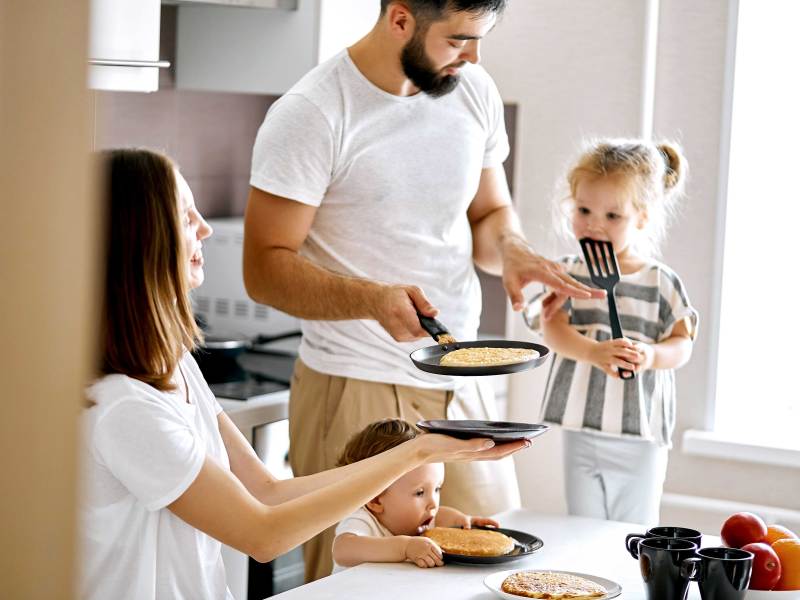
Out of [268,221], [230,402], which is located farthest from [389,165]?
[230,402]

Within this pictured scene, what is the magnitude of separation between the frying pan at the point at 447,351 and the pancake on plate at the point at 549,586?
30 cm

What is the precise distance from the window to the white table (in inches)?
50.8

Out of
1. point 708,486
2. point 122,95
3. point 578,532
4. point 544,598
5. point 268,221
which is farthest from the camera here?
point 708,486

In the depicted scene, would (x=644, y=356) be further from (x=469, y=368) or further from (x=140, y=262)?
(x=140, y=262)

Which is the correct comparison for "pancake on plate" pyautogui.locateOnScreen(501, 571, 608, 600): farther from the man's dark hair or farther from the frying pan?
the man's dark hair

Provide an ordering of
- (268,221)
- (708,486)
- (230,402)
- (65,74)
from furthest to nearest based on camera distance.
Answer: (708,486)
(230,402)
(268,221)
(65,74)

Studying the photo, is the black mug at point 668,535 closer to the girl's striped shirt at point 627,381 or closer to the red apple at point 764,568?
the red apple at point 764,568

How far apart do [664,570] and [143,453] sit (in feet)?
2.19

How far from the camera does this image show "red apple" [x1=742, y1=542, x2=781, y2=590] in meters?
1.41

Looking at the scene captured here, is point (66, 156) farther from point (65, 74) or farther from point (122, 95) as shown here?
point (122, 95)

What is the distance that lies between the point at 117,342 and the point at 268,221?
0.72m

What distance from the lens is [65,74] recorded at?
0.84ft

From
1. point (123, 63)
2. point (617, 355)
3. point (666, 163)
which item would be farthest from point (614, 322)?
point (123, 63)

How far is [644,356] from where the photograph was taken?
2.33 metres
